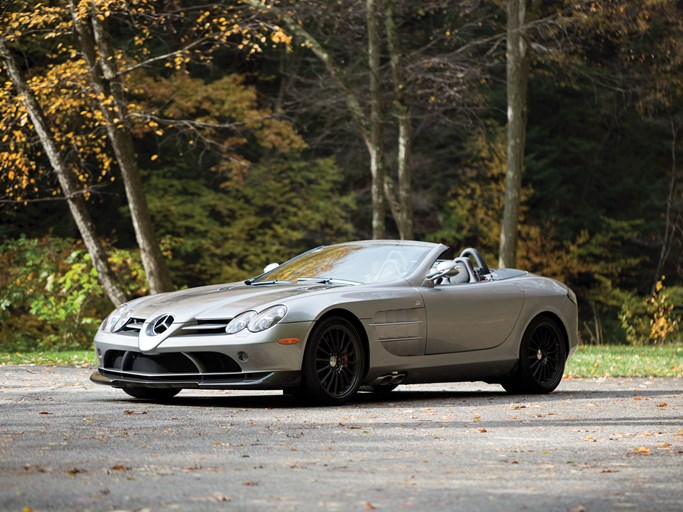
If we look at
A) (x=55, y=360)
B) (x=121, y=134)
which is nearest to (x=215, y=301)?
(x=55, y=360)

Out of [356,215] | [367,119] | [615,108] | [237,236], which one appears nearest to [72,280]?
[367,119]

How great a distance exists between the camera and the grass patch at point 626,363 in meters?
16.7

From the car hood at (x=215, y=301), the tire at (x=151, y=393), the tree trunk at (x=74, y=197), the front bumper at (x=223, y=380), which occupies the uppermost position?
the tree trunk at (x=74, y=197)

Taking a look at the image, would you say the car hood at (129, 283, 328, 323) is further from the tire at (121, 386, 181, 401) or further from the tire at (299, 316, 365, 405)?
the tire at (121, 386, 181, 401)

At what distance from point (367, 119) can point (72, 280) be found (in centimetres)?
673

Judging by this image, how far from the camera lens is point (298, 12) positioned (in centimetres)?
2683

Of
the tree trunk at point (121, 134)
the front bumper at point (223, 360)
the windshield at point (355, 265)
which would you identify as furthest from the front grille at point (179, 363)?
the tree trunk at point (121, 134)

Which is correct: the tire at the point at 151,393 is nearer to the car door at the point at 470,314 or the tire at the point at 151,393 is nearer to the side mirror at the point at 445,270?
the car door at the point at 470,314

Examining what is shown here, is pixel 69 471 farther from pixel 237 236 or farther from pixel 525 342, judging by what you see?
pixel 237 236

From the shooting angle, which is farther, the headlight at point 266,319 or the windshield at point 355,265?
the windshield at point 355,265

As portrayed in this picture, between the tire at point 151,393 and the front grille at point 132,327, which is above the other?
the front grille at point 132,327

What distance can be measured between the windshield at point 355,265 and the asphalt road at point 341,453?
3.67 ft

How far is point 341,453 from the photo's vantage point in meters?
7.99

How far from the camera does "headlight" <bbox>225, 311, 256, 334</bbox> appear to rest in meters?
10.8
